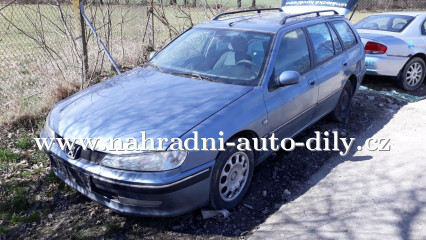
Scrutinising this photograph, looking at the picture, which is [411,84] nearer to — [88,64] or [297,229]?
[297,229]

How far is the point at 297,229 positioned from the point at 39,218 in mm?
2293

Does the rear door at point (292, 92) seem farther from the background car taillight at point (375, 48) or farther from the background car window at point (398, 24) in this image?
the background car window at point (398, 24)

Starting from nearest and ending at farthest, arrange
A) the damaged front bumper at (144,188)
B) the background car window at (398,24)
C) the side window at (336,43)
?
1. the damaged front bumper at (144,188)
2. the side window at (336,43)
3. the background car window at (398,24)

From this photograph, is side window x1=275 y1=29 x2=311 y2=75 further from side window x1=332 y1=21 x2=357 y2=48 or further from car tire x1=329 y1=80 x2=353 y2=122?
car tire x1=329 y1=80 x2=353 y2=122

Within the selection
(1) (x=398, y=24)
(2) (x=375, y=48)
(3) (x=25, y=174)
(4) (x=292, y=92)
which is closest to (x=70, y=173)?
(3) (x=25, y=174)

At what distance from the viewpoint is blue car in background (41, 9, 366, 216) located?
275 centimetres

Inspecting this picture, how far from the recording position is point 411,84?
7.27 meters

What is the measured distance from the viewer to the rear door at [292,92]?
3652 millimetres

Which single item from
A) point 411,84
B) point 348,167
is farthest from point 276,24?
point 411,84

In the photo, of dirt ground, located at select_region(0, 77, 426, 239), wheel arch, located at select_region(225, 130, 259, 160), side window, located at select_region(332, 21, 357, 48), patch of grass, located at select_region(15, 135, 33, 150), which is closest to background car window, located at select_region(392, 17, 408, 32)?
side window, located at select_region(332, 21, 357, 48)

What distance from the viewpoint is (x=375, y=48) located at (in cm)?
685

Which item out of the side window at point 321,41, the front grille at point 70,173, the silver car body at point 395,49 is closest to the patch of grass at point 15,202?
the front grille at point 70,173

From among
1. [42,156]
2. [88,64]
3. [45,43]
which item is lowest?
[42,156]

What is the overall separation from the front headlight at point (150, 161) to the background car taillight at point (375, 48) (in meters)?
5.56
